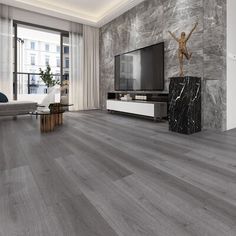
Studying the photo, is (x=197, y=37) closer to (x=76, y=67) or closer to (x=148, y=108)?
(x=148, y=108)

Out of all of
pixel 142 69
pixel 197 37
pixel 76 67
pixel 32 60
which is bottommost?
pixel 142 69

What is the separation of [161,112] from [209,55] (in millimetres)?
1442

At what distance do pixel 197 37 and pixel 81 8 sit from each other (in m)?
3.83

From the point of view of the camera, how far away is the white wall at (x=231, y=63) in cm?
328

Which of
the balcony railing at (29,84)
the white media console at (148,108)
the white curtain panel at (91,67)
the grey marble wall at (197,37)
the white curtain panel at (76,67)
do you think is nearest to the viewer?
the grey marble wall at (197,37)

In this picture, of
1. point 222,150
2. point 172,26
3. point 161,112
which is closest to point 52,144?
point 222,150

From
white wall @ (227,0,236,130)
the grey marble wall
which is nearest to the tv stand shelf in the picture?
the grey marble wall

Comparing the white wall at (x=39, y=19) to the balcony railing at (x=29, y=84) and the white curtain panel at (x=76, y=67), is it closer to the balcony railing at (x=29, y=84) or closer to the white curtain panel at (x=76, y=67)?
the white curtain panel at (x=76, y=67)

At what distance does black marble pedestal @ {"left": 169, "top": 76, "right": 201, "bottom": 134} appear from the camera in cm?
310

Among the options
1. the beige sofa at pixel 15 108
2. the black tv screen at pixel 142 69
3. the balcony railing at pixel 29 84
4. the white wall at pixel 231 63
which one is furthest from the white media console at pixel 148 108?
the balcony railing at pixel 29 84

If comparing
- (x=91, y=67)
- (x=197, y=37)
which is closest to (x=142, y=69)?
(x=197, y=37)

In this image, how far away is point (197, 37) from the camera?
11.6 ft

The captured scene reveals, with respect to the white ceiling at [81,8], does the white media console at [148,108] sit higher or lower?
lower

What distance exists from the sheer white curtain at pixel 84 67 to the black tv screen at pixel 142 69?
1.34 m
